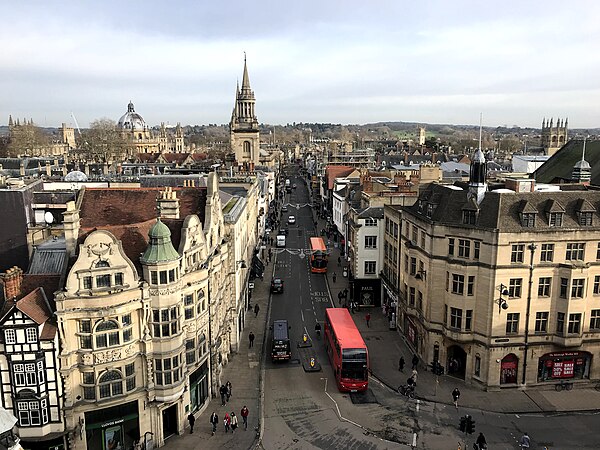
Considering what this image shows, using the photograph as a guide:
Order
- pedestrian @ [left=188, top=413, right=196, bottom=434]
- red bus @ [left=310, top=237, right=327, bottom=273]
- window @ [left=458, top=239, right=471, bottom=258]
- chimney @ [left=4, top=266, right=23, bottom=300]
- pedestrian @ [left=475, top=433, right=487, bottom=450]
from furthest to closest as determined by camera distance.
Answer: red bus @ [left=310, top=237, right=327, bottom=273] → window @ [left=458, top=239, right=471, bottom=258] → pedestrian @ [left=188, top=413, right=196, bottom=434] → pedestrian @ [left=475, top=433, right=487, bottom=450] → chimney @ [left=4, top=266, right=23, bottom=300]

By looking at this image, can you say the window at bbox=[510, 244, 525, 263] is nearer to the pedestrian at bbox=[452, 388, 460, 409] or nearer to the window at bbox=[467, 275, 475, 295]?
the window at bbox=[467, 275, 475, 295]

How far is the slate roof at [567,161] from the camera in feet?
215

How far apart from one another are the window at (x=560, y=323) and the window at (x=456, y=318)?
746cm

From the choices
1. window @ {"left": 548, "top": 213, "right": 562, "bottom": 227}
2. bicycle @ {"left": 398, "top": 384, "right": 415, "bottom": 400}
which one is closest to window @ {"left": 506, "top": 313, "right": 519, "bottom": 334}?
window @ {"left": 548, "top": 213, "right": 562, "bottom": 227}

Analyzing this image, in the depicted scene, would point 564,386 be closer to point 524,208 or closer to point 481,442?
point 481,442

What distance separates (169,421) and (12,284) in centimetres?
1333

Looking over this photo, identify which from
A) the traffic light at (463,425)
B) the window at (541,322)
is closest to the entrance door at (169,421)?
the traffic light at (463,425)

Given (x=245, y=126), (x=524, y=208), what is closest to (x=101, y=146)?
(x=245, y=126)

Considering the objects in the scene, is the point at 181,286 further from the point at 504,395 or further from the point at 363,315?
the point at 363,315

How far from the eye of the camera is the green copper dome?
31562 millimetres

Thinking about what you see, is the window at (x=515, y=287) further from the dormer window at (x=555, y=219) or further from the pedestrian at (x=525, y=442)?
the pedestrian at (x=525, y=442)

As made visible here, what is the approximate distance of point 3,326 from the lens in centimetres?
2856

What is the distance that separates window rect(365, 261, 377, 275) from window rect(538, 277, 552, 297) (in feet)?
75.7

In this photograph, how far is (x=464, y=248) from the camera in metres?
41.6
